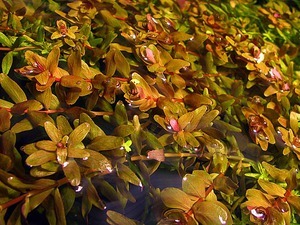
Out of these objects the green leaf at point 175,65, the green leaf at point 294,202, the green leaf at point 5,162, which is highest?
the green leaf at point 175,65

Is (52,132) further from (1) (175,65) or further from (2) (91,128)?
(1) (175,65)

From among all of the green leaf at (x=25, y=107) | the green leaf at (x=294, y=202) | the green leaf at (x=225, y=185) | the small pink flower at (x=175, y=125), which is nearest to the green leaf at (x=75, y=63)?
the green leaf at (x=25, y=107)

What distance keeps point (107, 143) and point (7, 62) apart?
30cm

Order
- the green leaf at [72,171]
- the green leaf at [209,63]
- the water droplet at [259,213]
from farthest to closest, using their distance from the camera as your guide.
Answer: the green leaf at [209,63]
the water droplet at [259,213]
the green leaf at [72,171]

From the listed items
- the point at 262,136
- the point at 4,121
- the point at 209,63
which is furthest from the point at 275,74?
the point at 4,121

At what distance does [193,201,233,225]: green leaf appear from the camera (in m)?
0.81

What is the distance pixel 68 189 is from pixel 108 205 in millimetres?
81

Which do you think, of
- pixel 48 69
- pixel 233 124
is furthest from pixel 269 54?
pixel 48 69

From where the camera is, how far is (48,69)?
36.9 inches

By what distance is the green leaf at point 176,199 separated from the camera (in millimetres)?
829

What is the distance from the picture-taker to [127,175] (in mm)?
837

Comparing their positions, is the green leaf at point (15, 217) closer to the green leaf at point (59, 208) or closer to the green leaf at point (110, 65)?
the green leaf at point (59, 208)

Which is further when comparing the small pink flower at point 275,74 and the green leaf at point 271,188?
the small pink flower at point 275,74

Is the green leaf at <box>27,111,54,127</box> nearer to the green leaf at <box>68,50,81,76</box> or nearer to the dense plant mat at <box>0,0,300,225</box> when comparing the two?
the dense plant mat at <box>0,0,300,225</box>
